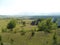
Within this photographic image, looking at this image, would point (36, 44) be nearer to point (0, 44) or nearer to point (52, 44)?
point (52, 44)

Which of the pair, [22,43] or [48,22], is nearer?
[22,43]

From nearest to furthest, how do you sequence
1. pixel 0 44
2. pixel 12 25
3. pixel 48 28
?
1. pixel 0 44
2. pixel 48 28
3. pixel 12 25

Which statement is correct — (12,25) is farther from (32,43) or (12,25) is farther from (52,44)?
(52,44)

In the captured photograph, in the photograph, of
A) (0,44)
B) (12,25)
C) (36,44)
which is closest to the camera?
(0,44)

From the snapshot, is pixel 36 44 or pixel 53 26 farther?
pixel 53 26

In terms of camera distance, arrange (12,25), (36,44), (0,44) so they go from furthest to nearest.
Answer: (12,25)
(36,44)
(0,44)

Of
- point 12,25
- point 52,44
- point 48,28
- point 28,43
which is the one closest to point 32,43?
point 28,43

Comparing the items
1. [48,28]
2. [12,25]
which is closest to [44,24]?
[48,28]

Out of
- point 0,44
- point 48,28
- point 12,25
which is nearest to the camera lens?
point 0,44
